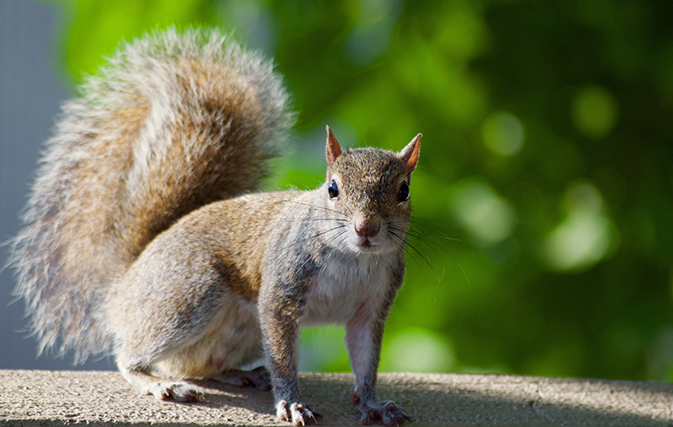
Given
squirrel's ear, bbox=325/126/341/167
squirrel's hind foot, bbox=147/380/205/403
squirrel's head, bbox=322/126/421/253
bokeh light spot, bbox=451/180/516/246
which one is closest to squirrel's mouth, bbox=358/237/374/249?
squirrel's head, bbox=322/126/421/253

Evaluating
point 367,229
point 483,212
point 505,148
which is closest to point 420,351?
point 483,212

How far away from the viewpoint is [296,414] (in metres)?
1.41

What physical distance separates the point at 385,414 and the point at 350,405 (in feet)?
0.45

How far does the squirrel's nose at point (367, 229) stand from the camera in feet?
4.07

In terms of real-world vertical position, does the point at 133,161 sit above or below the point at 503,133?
below

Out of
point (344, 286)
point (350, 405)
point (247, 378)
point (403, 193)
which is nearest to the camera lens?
point (403, 193)

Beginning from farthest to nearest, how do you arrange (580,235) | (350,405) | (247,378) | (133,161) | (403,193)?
(580,235) < (133,161) < (247,378) < (350,405) < (403,193)

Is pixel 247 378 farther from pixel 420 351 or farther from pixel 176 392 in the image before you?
pixel 420 351

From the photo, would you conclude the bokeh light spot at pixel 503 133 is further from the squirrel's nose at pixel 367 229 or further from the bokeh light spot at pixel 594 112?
the squirrel's nose at pixel 367 229

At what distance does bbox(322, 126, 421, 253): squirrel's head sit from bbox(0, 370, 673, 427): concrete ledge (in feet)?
1.48

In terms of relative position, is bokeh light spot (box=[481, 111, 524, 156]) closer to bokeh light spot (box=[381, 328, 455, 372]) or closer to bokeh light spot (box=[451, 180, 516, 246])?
bokeh light spot (box=[451, 180, 516, 246])

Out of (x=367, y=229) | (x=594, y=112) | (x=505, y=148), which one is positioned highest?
(x=594, y=112)

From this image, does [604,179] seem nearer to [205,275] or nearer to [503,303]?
[503,303]

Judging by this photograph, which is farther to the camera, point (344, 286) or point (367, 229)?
point (344, 286)
